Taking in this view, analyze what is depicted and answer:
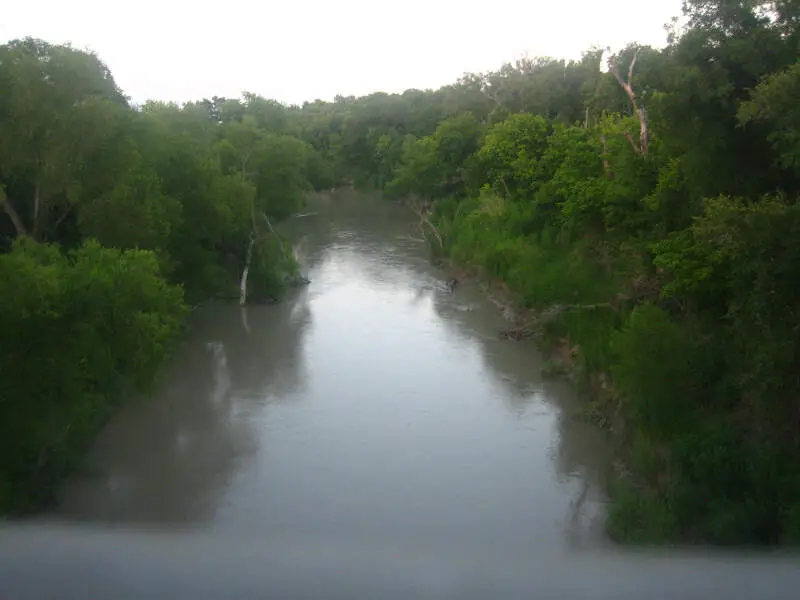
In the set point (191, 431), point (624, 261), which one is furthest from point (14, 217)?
point (624, 261)

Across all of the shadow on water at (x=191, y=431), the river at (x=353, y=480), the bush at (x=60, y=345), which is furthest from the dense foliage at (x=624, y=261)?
the river at (x=353, y=480)

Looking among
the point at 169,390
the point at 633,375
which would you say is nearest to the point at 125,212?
the point at 169,390

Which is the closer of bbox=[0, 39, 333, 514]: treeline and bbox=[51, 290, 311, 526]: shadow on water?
bbox=[0, 39, 333, 514]: treeline

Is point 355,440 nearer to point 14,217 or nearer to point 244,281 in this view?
A: point 14,217

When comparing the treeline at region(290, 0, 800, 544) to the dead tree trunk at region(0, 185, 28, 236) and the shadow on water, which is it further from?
the dead tree trunk at region(0, 185, 28, 236)

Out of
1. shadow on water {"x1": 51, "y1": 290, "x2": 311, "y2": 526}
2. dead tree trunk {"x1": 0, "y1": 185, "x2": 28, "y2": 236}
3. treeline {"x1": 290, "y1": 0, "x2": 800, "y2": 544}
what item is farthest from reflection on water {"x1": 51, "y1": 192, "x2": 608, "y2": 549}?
dead tree trunk {"x1": 0, "y1": 185, "x2": 28, "y2": 236}

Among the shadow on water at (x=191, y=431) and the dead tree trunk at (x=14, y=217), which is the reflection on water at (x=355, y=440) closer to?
the shadow on water at (x=191, y=431)

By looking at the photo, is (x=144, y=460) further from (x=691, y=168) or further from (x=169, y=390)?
(x=691, y=168)
